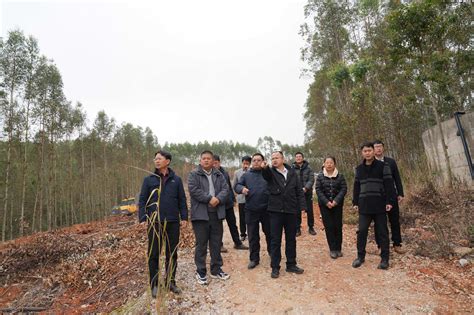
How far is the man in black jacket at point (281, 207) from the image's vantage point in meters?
3.92

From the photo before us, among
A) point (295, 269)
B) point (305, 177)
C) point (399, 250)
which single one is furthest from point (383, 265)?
point (305, 177)

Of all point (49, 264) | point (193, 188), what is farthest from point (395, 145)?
point (49, 264)

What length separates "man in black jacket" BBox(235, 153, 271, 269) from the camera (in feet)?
14.4

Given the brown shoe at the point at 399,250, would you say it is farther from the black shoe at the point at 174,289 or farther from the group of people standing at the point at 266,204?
the black shoe at the point at 174,289

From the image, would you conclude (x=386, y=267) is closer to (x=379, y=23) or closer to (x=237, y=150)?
(x=379, y=23)

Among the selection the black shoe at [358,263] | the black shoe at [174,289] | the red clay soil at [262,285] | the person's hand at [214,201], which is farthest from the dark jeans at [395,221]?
the black shoe at [174,289]

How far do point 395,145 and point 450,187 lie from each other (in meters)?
6.72

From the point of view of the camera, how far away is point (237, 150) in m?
68.7

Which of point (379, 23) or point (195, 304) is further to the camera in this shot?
point (379, 23)

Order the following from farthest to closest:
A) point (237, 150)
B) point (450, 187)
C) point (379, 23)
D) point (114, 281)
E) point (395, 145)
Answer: point (237, 150) < point (395, 145) < point (379, 23) < point (450, 187) < point (114, 281)

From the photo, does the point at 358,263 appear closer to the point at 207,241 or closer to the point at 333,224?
the point at 333,224

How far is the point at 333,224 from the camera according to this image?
4.64 m

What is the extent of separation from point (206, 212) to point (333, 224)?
7.77 feet

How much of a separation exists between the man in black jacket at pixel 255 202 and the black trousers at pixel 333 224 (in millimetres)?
1076
